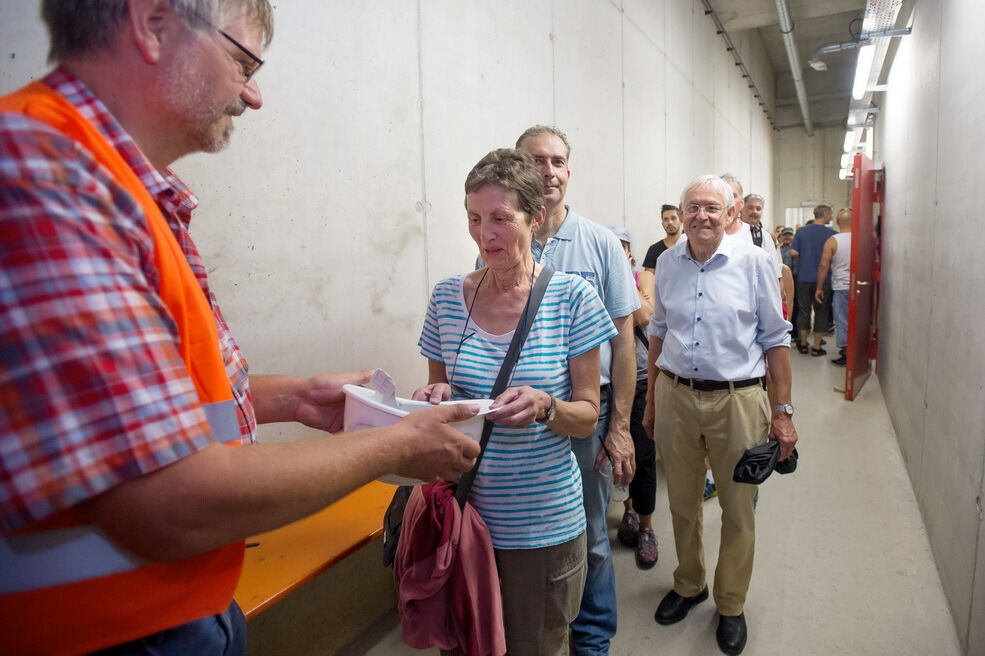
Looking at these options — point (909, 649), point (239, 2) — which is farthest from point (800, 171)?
point (239, 2)

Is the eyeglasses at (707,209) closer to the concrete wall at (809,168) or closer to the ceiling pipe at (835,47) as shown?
the ceiling pipe at (835,47)

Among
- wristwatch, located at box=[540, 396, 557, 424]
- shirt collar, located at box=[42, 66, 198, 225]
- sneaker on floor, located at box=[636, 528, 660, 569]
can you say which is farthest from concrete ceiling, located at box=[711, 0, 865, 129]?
shirt collar, located at box=[42, 66, 198, 225]

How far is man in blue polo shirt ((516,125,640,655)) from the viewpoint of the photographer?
6.51ft

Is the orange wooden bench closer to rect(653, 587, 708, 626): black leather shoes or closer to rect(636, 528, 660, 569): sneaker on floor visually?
rect(653, 587, 708, 626): black leather shoes

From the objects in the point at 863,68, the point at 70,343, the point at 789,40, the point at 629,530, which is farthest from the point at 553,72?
the point at 789,40

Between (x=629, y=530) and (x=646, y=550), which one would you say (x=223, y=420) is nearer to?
(x=646, y=550)

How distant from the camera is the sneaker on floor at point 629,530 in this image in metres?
2.99

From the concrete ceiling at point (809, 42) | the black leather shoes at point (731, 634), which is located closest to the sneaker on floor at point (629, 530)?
the black leather shoes at point (731, 634)

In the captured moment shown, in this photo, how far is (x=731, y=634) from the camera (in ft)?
7.29

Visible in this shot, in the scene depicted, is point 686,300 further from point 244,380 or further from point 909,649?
point 244,380

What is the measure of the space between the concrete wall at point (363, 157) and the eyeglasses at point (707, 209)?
1.11 meters

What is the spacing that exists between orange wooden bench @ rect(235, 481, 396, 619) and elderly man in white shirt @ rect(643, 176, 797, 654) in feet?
4.10

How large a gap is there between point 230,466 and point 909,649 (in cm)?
260

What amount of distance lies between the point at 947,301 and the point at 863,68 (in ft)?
14.5
